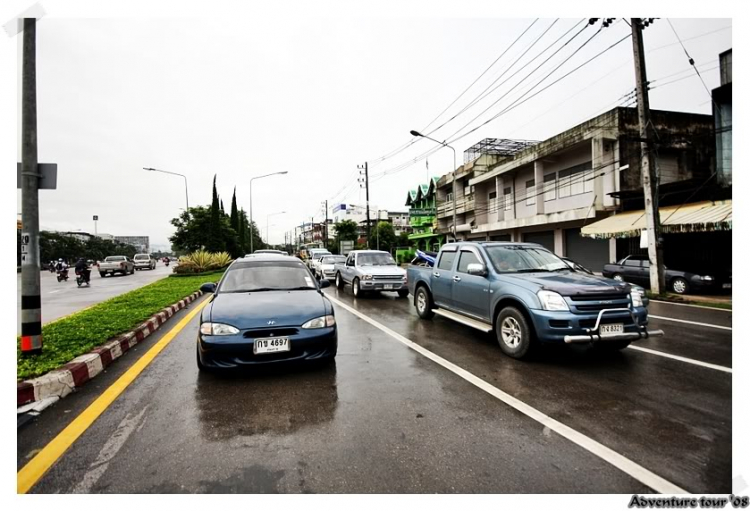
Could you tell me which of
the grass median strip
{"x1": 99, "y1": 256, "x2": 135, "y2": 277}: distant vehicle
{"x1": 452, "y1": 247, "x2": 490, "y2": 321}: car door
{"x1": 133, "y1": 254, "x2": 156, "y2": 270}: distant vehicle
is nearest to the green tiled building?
{"x1": 99, "y1": 256, "x2": 135, "y2": 277}: distant vehicle

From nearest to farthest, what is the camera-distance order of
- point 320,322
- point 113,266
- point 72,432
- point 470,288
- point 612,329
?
point 72,432 < point 320,322 < point 612,329 < point 470,288 < point 113,266

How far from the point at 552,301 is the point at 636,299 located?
1394mm

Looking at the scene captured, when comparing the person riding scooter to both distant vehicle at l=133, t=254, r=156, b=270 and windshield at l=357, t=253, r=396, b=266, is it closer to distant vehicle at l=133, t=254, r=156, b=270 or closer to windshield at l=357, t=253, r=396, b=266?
windshield at l=357, t=253, r=396, b=266

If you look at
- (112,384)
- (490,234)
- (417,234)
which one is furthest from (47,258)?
(112,384)

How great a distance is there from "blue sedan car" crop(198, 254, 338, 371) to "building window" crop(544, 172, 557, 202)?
21029 millimetres

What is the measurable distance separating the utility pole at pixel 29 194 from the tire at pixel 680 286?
1655cm

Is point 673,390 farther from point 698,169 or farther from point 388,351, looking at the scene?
point 698,169

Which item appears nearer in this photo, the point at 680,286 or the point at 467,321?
the point at 467,321

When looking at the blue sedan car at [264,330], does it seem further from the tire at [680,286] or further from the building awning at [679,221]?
the building awning at [679,221]

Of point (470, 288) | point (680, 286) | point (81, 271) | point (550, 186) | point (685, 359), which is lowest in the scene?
point (685, 359)

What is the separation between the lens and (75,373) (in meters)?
3.97

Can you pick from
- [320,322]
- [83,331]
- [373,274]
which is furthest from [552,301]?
[373,274]

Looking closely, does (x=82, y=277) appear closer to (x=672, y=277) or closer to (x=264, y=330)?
(x=264, y=330)

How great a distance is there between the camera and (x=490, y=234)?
29.2 m
